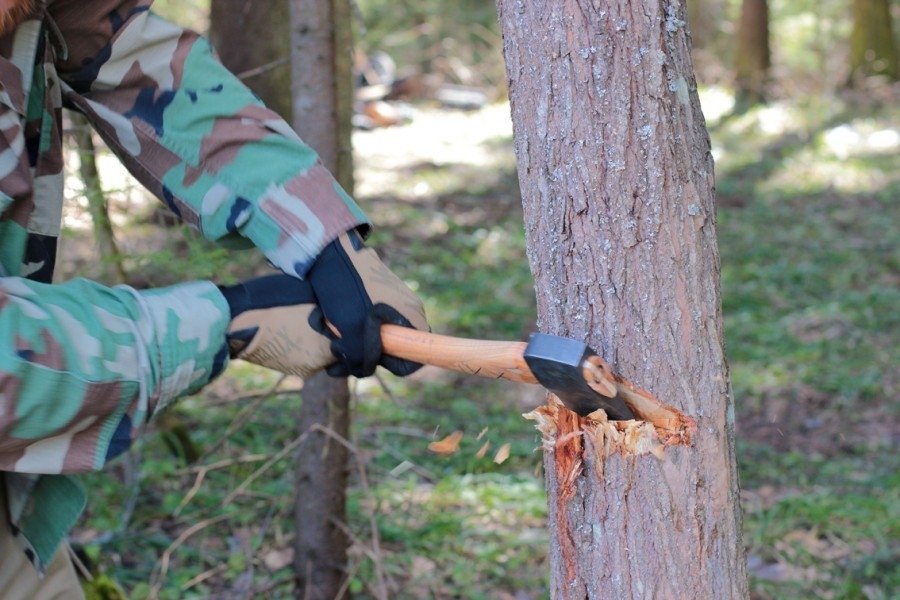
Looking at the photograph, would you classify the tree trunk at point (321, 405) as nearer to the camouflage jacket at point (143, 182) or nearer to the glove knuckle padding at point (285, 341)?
the camouflage jacket at point (143, 182)

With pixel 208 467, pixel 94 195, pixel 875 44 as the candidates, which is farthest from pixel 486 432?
pixel 875 44

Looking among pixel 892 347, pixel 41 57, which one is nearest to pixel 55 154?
pixel 41 57

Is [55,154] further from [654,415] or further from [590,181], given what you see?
[654,415]

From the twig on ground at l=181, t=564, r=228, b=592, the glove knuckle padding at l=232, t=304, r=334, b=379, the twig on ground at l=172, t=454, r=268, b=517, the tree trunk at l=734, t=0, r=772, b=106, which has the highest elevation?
the tree trunk at l=734, t=0, r=772, b=106

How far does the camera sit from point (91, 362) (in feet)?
4.54

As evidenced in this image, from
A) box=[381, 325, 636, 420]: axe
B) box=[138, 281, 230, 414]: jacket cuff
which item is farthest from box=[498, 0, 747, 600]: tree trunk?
box=[138, 281, 230, 414]: jacket cuff

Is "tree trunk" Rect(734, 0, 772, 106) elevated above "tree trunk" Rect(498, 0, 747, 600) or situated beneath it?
elevated above

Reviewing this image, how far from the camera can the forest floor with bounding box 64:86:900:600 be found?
312 centimetres

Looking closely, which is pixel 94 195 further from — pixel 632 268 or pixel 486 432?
pixel 632 268

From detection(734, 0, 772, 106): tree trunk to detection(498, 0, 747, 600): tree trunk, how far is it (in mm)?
Result: 10233

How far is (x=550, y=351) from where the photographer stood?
1.49 meters

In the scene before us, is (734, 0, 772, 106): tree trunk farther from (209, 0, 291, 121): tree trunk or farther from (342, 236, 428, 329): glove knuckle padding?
(342, 236, 428, 329): glove knuckle padding

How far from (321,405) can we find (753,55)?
9891 mm

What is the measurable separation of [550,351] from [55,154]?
100 centimetres
